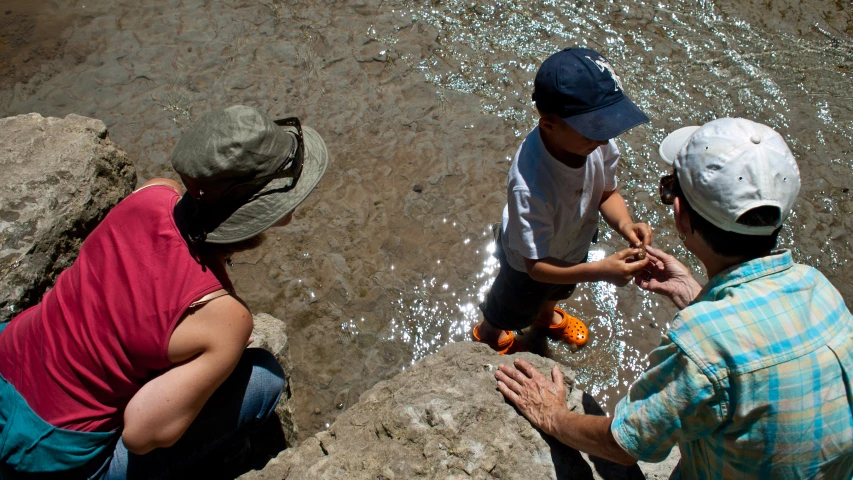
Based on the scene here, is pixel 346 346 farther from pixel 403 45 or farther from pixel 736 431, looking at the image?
pixel 403 45

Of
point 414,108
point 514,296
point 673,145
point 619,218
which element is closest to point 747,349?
point 673,145

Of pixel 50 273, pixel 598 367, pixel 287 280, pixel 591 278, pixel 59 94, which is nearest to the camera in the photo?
pixel 591 278

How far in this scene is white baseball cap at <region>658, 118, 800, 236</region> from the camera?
1354mm

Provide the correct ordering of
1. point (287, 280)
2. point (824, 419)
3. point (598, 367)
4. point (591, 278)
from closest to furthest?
point (824, 419), point (591, 278), point (598, 367), point (287, 280)

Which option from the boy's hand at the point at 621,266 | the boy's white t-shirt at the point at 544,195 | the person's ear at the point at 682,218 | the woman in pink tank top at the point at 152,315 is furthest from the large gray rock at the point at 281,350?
the person's ear at the point at 682,218

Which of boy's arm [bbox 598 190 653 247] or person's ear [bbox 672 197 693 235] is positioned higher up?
person's ear [bbox 672 197 693 235]

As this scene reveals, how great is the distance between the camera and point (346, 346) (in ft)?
9.70

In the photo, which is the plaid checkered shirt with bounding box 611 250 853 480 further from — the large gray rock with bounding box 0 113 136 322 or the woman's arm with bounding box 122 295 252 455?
the large gray rock with bounding box 0 113 136 322

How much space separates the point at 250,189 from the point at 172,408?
69cm

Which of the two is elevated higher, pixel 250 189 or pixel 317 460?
pixel 250 189

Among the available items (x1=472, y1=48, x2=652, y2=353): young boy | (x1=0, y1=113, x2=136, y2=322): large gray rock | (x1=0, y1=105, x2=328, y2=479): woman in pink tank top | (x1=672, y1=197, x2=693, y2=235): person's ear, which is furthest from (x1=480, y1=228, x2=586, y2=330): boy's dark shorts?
(x1=0, y1=113, x2=136, y2=322): large gray rock

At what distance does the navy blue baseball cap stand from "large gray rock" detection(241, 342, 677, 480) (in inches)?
34.3

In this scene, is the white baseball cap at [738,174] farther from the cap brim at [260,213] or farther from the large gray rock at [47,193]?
the large gray rock at [47,193]

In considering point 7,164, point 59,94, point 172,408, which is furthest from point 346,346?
point 59,94
